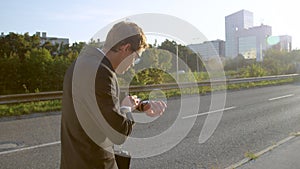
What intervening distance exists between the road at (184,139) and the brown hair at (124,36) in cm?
126

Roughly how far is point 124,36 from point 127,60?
5.6 inches

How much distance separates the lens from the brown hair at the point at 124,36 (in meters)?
1.65

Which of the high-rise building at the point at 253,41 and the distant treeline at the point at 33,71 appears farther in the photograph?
the high-rise building at the point at 253,41

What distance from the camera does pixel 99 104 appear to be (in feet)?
5.02

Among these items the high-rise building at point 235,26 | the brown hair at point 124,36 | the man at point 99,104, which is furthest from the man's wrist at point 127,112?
the high-rise building at point 235,26

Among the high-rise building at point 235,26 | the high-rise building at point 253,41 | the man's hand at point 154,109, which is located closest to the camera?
the man's hand at point 154,109

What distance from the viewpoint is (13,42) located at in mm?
28297

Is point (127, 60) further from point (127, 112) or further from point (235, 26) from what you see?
point (235, 26)

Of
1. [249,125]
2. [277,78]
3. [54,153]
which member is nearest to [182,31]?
[54,153]

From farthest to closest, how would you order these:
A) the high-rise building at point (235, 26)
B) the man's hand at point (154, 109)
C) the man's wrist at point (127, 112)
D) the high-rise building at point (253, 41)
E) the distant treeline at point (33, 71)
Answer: the high-rise building at point (253, 41) → the high-rise building at point (235, 26) → the distant treeline at point (33, 71) → the man's hand at point (154, 109) → the man's wrist at point (127, 112)

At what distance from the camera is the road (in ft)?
15.5

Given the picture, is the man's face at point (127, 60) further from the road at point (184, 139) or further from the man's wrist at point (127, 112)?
the road at point (184, 139)

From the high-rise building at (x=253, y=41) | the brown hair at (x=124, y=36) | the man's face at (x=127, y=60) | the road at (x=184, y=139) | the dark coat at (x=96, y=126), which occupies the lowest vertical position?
the road at (x=184, y=139)

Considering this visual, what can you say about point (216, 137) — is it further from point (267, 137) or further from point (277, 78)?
point (277, 78)
